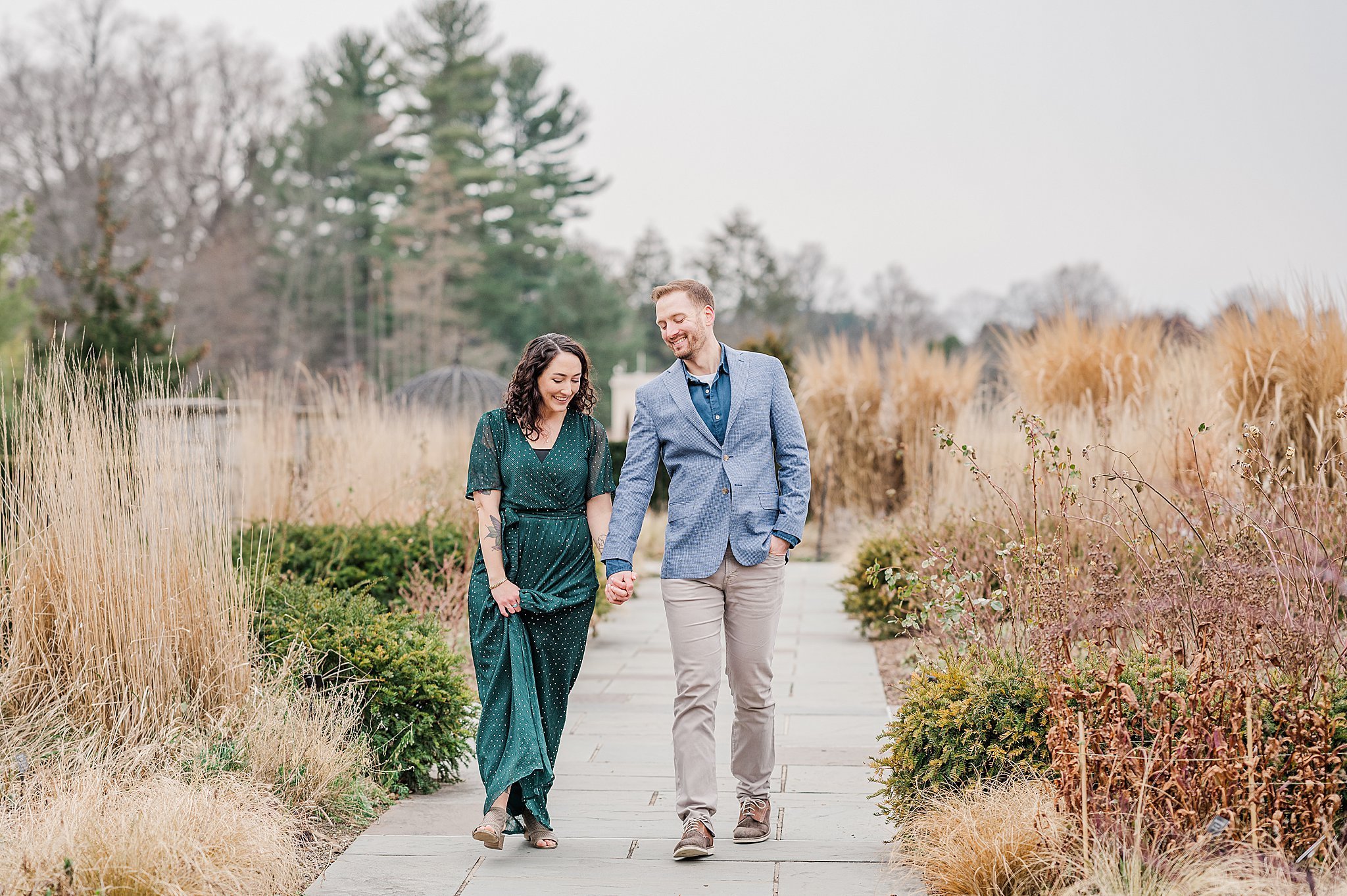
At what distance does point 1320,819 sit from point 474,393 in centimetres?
1393

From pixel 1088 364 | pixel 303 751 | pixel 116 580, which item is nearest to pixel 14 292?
pixel 1088 364

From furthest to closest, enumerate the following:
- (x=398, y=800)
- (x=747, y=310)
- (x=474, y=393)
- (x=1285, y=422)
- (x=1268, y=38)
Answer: (x=747, y=310)
(x=474, y=393)
(x=1268, y=38)
(x=1285, y=422)
(x=398, y=800)

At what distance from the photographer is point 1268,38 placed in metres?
8.48

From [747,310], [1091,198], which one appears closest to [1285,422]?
[1091,198]

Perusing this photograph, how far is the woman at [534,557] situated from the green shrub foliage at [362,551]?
255cm

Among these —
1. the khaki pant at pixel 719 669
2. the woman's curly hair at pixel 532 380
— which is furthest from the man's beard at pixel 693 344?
the khaki pant at pixel 719 669

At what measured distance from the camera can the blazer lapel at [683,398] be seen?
11.7 ft

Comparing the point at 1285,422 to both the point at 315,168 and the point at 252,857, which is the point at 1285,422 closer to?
the point at 252,857

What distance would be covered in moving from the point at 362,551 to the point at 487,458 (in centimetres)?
297

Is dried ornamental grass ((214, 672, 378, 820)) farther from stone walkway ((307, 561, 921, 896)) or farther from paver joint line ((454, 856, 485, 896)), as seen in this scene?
paver joint line ((454, 856, 485, 896))

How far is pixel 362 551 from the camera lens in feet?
21.1

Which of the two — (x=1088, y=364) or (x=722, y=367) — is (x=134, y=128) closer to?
(x=1088, y=364)

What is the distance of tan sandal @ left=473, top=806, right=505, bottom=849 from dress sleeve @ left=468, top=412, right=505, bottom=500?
93 centimetres

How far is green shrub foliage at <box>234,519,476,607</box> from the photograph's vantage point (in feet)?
20.5
